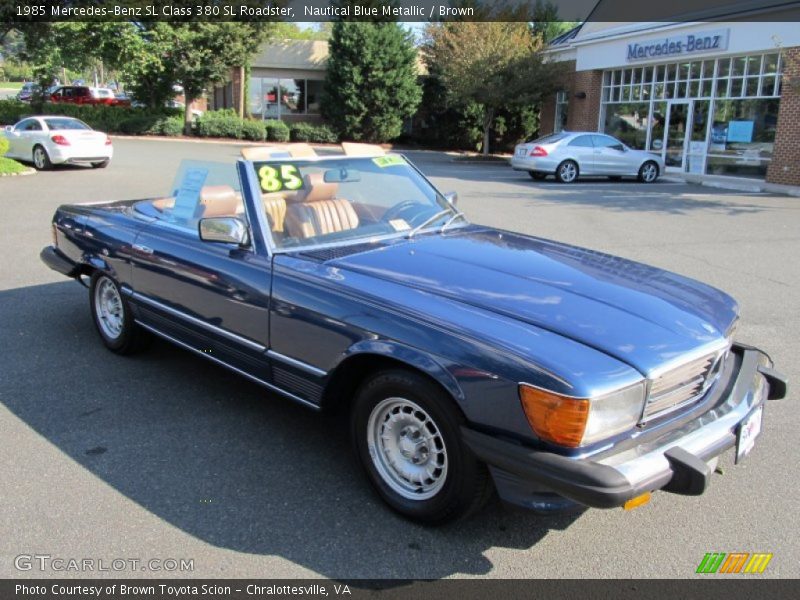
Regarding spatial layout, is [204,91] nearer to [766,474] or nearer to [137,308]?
[137,308]

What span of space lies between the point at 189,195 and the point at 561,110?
2650 centimetres

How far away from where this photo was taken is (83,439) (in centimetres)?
385

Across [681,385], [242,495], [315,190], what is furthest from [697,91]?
[242,495]

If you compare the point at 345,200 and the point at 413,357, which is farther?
the point at 345,200

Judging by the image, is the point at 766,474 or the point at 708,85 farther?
the point at 708,85

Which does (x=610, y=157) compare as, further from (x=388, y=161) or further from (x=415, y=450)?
(x=415, y=450)

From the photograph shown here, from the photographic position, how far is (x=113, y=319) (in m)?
5.15

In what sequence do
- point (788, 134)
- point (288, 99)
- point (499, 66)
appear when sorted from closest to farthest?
point (788, 134), point (499, 66), point (288, 99)

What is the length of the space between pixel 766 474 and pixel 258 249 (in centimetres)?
298

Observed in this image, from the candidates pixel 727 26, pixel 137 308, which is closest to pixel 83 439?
pixel 137 308

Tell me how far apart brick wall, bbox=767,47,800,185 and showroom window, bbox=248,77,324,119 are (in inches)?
996

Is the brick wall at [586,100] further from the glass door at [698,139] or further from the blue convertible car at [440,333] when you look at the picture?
the blue convertible car at [440,333]

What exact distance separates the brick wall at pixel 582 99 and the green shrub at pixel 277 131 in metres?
12.4

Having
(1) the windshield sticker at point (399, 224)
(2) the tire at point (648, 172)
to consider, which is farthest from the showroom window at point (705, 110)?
(1) the windshield sticker at point (399, 224)
